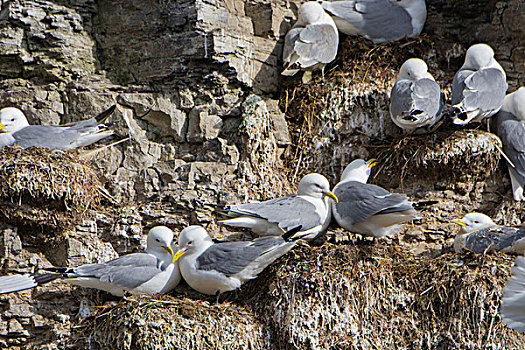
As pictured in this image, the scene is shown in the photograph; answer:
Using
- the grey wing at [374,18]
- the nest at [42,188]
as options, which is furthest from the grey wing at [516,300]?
the nest at [42,188]

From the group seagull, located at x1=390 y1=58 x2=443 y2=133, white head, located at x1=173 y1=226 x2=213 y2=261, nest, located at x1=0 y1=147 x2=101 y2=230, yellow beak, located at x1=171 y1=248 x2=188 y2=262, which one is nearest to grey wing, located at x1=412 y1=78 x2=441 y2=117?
seagull, located at x1=390 y1=58 x2=443 y2=133

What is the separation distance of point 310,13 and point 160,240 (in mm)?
2704

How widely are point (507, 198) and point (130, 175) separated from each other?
3260 mm

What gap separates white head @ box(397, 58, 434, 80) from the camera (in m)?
7.57

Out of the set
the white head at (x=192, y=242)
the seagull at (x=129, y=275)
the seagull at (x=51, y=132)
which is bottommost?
the seagull at (x=129, y=275)

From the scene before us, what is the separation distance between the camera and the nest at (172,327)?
6.07 m

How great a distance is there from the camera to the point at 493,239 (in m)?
6.72

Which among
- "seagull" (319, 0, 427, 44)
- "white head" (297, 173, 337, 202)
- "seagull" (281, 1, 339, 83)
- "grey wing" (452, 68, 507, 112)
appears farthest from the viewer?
"seagull" (319, 0, 427, 44)

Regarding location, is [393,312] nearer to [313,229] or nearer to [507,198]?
[313,229]

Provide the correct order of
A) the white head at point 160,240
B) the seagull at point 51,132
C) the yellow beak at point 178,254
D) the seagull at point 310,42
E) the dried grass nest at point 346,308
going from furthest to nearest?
the seagull at point 310,42, the seagull at point 51,132, the white head at point 160,240, the yellow beak at point 178,254, the dried grass nest at point 346,308

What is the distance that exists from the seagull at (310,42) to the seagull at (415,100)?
0.77 metres

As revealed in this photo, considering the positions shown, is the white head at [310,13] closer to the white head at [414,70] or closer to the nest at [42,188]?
the white head at [414,70]

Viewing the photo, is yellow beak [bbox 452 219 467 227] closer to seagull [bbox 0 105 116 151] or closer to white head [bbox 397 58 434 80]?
white head [bbox 397 58 434 80]

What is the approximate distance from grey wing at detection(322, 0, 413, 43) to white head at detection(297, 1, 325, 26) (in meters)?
0.28
